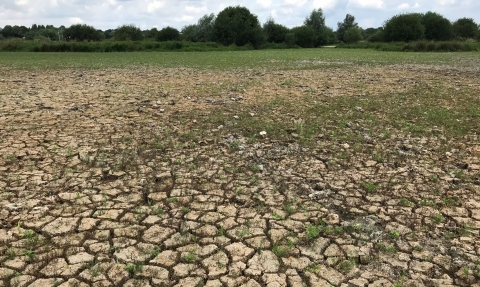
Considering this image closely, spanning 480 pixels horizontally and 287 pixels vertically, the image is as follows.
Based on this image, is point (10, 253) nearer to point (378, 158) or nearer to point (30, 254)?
point (30, 254)

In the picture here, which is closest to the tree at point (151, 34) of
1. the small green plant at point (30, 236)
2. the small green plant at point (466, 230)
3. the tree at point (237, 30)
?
the tree at point (237, 30)

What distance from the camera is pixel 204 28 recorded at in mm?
56938

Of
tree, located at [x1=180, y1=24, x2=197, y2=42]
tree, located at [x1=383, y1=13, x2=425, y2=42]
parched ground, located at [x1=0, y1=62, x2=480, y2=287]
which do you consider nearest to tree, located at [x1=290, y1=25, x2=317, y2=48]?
tree, located at [x1=383, y1=13, x2=425, y2=42]

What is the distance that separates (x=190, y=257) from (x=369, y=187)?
88.3 inches

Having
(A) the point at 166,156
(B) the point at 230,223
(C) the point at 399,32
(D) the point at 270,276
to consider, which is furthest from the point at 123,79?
(C) the point at 399,32

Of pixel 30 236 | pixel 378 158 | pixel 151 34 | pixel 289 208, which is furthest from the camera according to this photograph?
pixel 151 34

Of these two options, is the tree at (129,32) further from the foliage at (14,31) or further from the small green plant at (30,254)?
the small green plant at (30,254)

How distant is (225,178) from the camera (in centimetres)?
448

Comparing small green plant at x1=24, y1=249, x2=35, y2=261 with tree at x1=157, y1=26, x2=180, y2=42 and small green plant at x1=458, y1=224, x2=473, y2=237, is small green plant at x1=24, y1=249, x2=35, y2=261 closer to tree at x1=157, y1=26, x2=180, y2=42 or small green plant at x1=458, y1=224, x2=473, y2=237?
small green plant at x1=458, y1=224, x2=473, y2=237

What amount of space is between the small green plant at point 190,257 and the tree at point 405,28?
54856mm

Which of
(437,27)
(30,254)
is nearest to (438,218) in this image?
(30,254)

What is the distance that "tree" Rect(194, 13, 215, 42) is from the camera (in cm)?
5616

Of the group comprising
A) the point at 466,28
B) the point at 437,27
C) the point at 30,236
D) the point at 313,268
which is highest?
the point at 466,28

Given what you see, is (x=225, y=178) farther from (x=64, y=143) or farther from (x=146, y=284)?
(x=64, y=143)
